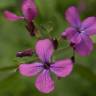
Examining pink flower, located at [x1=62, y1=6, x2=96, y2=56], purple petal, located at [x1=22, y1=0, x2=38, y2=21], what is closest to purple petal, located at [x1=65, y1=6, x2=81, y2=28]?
pink flower, located at [x1=62, y1=6, x2=96, y2=56]

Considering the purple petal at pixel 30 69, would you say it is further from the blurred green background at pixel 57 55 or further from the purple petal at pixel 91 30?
the blurred green background at pixel 57 55

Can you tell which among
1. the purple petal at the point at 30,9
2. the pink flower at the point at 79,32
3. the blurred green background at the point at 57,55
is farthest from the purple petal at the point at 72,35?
the blurred green background at the point at 57,55

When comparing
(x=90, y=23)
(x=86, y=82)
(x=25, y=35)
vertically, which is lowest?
(x=86, y=82)

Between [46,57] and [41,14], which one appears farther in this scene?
[41,14]

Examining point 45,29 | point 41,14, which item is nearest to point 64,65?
point 45,29

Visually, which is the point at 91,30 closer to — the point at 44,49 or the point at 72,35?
the point at 72,35

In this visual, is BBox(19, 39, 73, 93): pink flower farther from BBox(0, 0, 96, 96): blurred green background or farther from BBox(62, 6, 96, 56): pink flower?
BBox(0, 0, 96, 96): blurred green background

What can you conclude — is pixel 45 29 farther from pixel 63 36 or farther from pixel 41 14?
pixel 41 14
